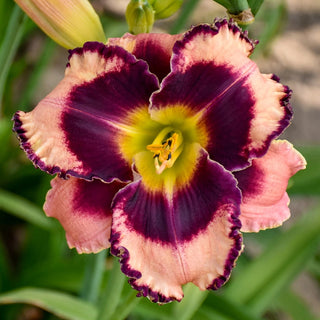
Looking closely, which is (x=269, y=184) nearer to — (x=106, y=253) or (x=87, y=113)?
(x=87, y=113)

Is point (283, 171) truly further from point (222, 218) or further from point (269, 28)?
point (269, 28)

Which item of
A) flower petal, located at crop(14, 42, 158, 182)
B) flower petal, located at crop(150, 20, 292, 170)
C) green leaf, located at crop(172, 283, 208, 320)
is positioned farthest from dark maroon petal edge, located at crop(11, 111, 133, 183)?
green leaf, located at crop(172, 283, 208, 320)

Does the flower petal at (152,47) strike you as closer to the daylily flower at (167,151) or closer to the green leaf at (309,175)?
the daylily flower at (167,151)

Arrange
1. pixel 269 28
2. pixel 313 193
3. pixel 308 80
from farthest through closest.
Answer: pixel 308 80 < pixel 269 28 < pixel 313 193

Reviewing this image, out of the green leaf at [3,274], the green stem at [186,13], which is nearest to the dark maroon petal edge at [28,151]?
the green stem at [186,13]

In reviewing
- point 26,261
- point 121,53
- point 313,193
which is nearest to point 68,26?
point 121,53

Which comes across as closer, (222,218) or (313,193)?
(222,218)

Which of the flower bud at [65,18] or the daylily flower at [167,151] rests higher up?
the flower bud at [65,18]
